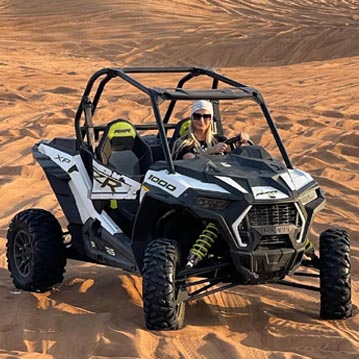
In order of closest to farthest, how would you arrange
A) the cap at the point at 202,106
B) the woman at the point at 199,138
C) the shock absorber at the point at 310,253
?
the shock absorber at the point at 310,253 → the woman at the point at 199,138 → the cap at the point at 202,106

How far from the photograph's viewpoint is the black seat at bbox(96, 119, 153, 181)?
24.6ft

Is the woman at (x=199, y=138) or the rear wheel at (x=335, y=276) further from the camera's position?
the woman at (x=199, y=138)

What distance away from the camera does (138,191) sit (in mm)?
7016

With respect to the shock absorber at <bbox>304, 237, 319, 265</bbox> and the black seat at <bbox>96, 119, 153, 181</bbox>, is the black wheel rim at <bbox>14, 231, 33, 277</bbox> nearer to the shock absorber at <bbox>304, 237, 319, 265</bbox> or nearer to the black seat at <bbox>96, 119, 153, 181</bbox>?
the black seat at <bbox>96, 119, 153, 181</bbox>

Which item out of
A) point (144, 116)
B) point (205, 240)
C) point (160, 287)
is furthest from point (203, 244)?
point (144, 116)

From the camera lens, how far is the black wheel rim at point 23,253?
7664 millimetres

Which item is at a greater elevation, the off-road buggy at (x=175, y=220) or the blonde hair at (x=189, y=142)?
the blonde hair at (x=189, y=142)

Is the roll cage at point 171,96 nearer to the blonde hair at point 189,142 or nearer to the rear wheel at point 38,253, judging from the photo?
the blonde hair at point 189,142

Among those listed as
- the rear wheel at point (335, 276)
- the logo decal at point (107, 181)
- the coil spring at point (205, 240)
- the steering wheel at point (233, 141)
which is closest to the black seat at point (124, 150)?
the logo decal at point (107, 181)

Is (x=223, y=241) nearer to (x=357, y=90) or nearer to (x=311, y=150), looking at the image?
(x=311, y=150)

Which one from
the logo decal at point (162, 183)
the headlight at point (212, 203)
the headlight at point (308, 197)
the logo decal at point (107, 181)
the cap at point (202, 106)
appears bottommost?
the logo decal at point (107, 181)

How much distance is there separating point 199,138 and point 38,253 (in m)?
1.44

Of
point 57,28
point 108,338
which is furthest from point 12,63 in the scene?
point 108,338

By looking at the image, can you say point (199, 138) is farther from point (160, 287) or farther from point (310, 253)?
point (160, 287)
